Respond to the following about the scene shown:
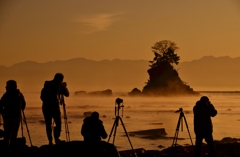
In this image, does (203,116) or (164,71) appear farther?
(164,71)

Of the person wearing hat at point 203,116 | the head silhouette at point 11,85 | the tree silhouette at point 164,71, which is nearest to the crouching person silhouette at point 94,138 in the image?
the head silhouette at point 11,85

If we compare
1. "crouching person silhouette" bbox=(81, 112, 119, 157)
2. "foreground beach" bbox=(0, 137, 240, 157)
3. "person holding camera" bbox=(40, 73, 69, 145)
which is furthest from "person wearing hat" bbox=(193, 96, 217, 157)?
"person holding camera" bbox=(40, 73, 69, 145)

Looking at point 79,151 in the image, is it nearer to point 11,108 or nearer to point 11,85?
point 11,108

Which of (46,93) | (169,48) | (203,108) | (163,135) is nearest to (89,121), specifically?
(46,93)

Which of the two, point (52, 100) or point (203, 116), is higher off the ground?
point (52, 100)

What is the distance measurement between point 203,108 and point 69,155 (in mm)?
4442

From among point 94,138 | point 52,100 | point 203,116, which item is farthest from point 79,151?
point 203,116

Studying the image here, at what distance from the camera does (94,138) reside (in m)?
14.2

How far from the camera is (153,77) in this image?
121m

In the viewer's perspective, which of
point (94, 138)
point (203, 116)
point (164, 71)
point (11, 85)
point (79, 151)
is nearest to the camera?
point (94, 138)

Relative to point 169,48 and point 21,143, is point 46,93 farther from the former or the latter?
point 169,48

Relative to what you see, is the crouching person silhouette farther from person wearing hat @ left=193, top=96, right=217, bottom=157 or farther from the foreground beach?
person wearing hat @ left=193, top=96, right=217, bottom=157

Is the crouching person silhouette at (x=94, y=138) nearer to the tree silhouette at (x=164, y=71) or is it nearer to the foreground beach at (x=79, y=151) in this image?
→ the foreground beach at (x=79, y=151)

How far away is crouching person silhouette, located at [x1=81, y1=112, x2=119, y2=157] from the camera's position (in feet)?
46.2
